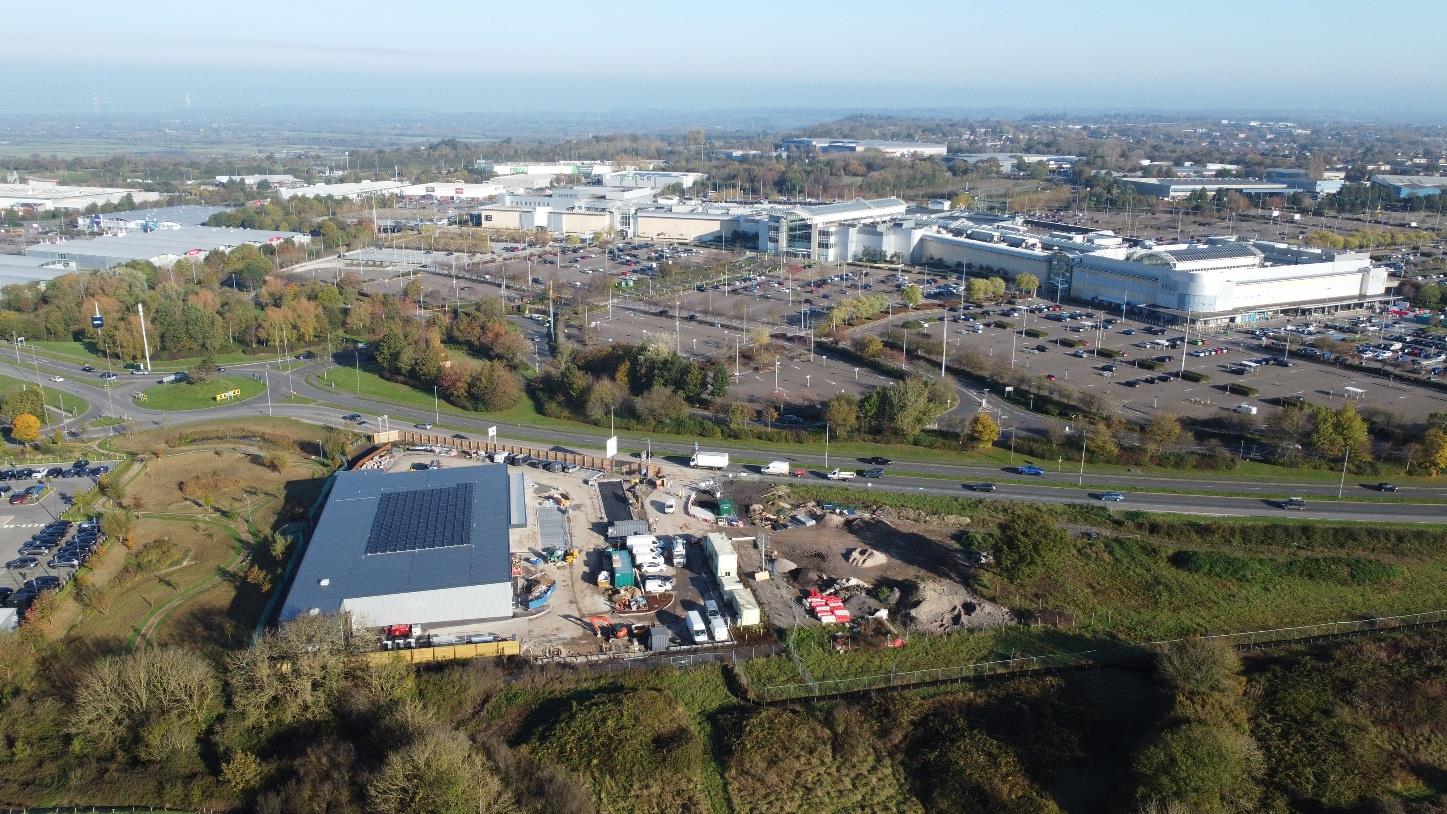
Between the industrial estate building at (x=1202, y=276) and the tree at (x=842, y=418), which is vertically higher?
the industrial estate building at (x=1202, y=276)

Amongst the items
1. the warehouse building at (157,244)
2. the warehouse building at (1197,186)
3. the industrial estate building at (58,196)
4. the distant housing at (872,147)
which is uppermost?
the distant housing at (872,147)

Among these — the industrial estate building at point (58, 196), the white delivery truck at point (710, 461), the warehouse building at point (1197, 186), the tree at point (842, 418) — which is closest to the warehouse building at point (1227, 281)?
the tree at point (842, 418)

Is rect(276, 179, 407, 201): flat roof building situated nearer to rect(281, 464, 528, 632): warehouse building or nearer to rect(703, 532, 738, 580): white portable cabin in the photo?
rect(281, 464, 528, 632): warehouse building

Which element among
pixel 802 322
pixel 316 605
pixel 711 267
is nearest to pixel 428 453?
pixel 316 605

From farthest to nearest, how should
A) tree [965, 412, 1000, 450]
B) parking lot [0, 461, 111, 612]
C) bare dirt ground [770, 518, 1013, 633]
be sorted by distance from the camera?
tree [965, 412, 1000, 450]
parking lot [0, 461, 111, 612]
bare dirt ground [770, 518, 1013, 633]

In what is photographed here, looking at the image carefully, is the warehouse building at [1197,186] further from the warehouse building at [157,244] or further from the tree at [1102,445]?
the warehouse building at [157,244]

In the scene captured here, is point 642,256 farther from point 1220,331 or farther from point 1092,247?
point 1220,331

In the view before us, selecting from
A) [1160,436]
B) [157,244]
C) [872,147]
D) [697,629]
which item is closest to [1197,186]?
[872,147]

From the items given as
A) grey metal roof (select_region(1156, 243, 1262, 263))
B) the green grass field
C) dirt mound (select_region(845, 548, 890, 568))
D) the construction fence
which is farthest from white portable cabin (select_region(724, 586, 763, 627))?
grey metal roof (select_region(1156, 243, 1262, 263))
